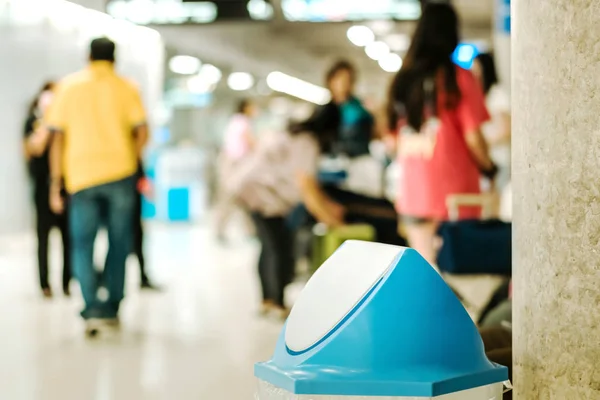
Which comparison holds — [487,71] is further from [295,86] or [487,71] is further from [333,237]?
[295,86]

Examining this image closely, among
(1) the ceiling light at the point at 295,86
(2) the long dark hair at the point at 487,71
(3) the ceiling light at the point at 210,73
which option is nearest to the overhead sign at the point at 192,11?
(2) the long dark hair at the point at 487,71

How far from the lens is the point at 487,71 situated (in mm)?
5383

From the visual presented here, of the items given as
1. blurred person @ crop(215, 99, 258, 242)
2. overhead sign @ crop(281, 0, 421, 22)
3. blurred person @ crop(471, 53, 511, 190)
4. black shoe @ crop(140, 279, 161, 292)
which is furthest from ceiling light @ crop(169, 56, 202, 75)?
blurred person @ crop(471, 53, 511, 190)

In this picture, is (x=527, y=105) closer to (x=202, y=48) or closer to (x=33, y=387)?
(x=33, y=387)

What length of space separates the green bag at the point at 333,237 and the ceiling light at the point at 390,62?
40.8ft

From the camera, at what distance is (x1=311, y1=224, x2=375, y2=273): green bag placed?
512 centimetres

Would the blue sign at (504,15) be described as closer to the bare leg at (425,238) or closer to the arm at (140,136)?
the bare leg at (425,238)

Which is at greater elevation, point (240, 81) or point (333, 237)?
point (240, 81)

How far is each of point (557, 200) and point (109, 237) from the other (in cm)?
357

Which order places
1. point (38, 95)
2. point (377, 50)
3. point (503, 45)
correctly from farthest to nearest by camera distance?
point (377, 50), point (503, 45), point (38, 95)

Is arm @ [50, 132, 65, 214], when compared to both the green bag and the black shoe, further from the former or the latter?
the black shoe

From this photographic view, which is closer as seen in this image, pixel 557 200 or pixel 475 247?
pixel 557 200

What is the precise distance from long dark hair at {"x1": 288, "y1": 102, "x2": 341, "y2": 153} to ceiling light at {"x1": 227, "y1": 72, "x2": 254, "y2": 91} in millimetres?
19298

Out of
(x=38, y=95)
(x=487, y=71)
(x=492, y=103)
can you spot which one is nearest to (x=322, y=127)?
(x=487, y=71)
